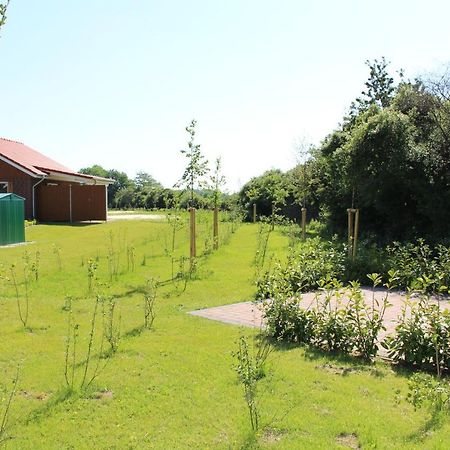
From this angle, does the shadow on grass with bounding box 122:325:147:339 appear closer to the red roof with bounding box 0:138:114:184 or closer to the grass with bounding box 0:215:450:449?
the grass with bounding box 0:215:450:449

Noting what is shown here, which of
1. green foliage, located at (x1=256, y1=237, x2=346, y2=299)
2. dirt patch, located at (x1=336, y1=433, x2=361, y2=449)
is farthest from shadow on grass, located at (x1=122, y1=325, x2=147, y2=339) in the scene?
dirt patch, located at (x1=336, y1=433, x2=361, y2=449)

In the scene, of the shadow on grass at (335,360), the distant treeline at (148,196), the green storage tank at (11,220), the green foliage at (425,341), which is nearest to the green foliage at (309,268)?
the shadow on grass at (335,360)

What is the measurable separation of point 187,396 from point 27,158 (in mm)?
26318

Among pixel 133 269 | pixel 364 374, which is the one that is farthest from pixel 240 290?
pixel 364 374

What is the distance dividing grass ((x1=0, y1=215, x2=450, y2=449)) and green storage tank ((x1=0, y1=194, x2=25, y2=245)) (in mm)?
8582

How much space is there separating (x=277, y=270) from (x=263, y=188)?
84.7 ft

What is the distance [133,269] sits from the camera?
10.1 metres

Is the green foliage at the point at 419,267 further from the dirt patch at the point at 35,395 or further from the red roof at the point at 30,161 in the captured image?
the red roof at the point at 30,161

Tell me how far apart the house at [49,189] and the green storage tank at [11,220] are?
912cm

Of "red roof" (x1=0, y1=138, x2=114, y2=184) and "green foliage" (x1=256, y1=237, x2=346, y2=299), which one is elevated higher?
"red roof" (x1=0, y1=138, x2=114, y2=184)

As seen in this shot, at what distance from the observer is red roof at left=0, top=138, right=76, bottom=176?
24.4 m

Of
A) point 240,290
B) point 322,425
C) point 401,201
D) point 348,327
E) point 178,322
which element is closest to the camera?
point 322,425

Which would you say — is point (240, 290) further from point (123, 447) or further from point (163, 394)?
point (123, 447)

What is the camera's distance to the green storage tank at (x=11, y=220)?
1468 centimetres
